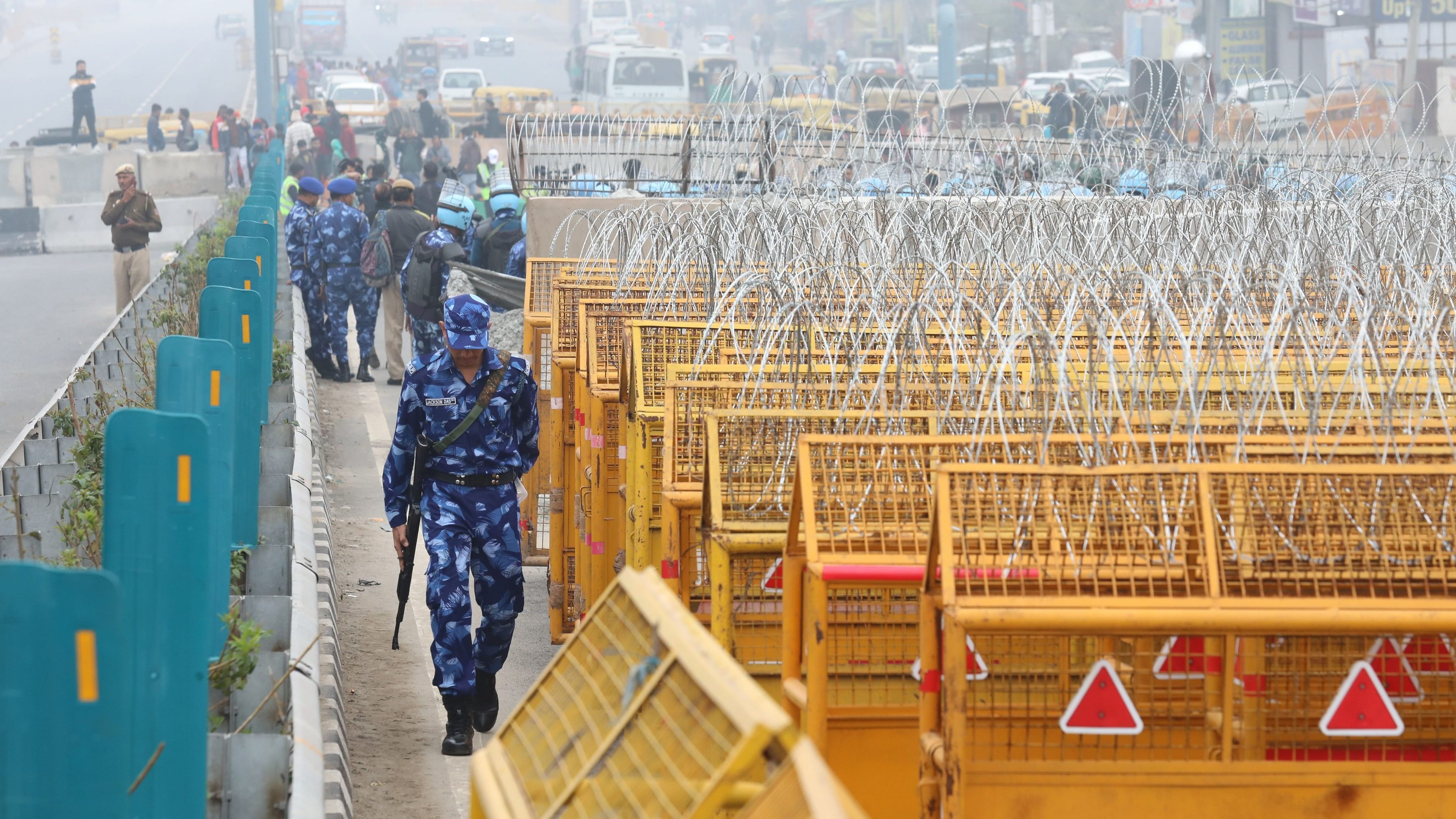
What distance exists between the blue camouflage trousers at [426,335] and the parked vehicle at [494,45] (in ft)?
199

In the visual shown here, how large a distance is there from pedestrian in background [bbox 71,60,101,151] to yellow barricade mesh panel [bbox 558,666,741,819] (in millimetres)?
36999

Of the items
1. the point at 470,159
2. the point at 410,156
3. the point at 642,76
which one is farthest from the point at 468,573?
the point at 642,76

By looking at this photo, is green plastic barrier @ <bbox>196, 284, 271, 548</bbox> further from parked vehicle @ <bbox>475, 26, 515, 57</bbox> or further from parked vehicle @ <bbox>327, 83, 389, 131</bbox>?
parked vehicle @ <bbox>475, 26, 515, 57</bbox>

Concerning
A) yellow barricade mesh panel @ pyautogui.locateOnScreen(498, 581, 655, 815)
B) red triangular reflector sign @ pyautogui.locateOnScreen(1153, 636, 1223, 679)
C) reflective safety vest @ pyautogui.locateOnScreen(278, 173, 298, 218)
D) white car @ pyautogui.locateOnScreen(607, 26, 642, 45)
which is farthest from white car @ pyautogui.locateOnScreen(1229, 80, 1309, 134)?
white car @ pyautogui.locateOnScreen(607, 26, 642, 45)

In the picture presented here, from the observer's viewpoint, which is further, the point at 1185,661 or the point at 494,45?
the point at 494,45

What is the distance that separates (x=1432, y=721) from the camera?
146 inches

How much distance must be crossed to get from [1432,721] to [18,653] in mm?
2949

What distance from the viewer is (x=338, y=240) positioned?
1483 centimetres

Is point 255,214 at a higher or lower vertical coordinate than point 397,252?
higher

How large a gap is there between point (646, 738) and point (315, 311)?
43.5 ft

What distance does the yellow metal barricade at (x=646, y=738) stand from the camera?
7.43 feet

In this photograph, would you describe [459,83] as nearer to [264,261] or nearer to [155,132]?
[155,132]

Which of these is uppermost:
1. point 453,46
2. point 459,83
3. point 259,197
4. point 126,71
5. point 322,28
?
point 322,28

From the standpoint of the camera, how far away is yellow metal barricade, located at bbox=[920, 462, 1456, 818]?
3.32 metres
